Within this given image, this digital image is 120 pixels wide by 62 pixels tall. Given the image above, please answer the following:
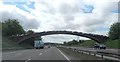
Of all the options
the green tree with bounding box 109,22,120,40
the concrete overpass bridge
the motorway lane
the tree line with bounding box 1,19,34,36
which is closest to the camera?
the motorway lane

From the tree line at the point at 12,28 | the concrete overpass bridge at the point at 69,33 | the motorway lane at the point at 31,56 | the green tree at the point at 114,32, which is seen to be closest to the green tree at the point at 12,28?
the tree line at the point at 12,28

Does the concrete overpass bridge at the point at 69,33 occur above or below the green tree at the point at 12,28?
below

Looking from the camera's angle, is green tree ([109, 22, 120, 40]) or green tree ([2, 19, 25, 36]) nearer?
green tree ([109, 22, 120, 40])

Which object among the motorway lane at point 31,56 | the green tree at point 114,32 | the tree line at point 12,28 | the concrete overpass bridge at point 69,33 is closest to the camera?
the motorway lane at point 31,56

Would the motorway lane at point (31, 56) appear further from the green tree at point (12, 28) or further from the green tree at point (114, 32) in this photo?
the green tree at point (12, 28)

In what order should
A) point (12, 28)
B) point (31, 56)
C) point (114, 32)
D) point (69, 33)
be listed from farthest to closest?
point (69, 33)
point (12, 28)
point (114, 32)
point (31, 56)

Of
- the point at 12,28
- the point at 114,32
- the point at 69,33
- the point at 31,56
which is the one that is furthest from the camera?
the point at 69,33

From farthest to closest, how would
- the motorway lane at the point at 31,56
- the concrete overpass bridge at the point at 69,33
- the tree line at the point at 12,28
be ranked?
1. the tree line at the point at 12,28
2. the concrete overpass bridge at the point at 69,33
3. the motorway lane at the point at 31,56

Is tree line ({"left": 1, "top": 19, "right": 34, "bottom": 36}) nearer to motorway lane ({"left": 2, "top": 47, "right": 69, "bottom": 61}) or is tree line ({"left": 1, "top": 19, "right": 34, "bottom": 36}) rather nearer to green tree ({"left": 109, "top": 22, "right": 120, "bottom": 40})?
green tree ({"left": 109, "top": 22, "right": 120, "bottom": 40})

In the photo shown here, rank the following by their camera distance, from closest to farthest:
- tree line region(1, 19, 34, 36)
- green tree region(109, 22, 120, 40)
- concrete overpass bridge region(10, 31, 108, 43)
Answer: green tree region(109, 22, 120, 40) → concrete overpass bridge region(10, 31, 108, 43) → tree line region(1, 19, 34, 36)

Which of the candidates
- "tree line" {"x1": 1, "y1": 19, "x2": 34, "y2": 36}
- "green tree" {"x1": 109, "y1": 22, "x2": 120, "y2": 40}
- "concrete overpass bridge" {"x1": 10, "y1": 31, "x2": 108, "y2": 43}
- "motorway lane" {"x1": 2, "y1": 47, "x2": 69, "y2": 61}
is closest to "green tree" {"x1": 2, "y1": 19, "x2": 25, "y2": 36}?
"tree line" {"x1": 1, "y1": 19, "x2": 34, "y2": 36}

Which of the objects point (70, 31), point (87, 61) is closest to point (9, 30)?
point (70, 31)

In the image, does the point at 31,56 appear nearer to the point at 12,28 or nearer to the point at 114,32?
the point at 114,32

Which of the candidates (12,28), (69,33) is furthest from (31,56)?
(69,33)
